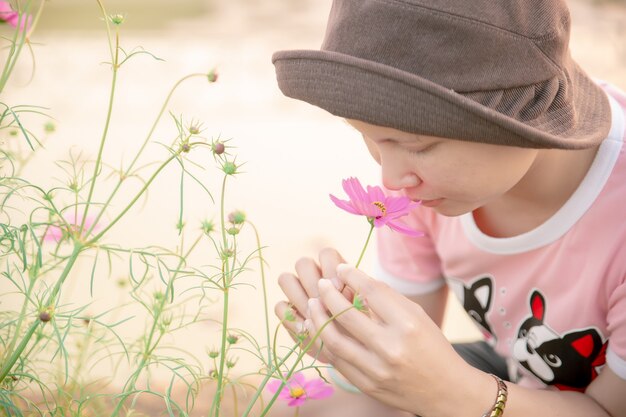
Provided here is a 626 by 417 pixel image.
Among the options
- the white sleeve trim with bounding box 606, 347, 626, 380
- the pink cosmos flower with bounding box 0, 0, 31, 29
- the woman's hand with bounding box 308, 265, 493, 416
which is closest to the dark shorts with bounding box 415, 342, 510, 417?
the white sleeve trim with bounding box 606, 347, 626, 380

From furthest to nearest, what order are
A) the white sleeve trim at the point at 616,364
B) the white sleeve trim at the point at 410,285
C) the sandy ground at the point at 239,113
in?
the sandy ground at the point at 239,113
the white sleeve trim at the point at 410,285
the white sleeve trim at the point at 616,364

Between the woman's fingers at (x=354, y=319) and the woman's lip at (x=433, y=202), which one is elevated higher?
the woman's lip at (x=433, y=202)

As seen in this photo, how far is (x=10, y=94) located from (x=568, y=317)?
95.4 inches

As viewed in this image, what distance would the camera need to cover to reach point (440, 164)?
79 cm

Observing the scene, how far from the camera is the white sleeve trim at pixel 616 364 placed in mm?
927

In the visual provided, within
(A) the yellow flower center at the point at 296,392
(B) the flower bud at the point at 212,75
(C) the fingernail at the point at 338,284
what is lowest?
(A) the yellow flower center at the point at 296,392

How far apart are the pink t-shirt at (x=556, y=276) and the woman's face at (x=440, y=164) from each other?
186mm

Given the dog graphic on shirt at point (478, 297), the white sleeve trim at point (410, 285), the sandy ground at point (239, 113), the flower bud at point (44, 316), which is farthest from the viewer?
the sandy ground at point (239, 113)

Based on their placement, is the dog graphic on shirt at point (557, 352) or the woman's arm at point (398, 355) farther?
the dog graphic on shirt at point (557, 352)

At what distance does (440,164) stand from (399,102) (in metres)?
→ 0.09

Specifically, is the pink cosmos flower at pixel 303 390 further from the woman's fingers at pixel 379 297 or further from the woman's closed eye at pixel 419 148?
the woman's closed eye at pixel 419 148

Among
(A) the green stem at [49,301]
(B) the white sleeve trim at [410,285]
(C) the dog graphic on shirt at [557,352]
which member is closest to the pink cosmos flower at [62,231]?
(A) the green stem at [49,301]

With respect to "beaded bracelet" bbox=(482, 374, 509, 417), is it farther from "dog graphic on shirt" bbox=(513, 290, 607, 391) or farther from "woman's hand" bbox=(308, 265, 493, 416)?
"dog graphic on shirt" bbox=(513, 290, 607, 391)

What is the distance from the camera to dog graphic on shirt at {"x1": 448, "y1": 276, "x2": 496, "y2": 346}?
3.70ft
